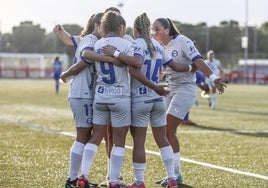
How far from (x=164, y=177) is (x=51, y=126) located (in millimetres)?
7794

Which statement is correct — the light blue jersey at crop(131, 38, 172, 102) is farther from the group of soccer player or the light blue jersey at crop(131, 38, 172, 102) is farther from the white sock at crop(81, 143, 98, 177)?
the white sock at crop(81, 143, 98, 177)

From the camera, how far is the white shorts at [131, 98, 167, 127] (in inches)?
306

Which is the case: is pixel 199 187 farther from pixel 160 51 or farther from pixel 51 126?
pixel 51 126

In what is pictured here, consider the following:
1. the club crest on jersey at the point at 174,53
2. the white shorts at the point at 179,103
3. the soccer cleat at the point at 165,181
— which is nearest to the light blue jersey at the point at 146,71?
the club crest on jersey at the point at 174,53

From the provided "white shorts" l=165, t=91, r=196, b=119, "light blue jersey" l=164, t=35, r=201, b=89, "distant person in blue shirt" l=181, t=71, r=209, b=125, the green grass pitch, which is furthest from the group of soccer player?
"distant person in blue shirt" l=181, t=71, r=209, b=125

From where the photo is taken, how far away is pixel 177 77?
29.9ft

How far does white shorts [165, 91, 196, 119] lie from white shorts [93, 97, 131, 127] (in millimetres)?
1370

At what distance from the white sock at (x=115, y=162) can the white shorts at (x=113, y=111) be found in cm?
31

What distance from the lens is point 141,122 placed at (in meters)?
7.86

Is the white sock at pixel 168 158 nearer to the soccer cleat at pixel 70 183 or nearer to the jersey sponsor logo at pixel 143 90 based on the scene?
the jersey sponsor logo at pixel 143 90

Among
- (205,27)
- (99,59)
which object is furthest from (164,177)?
(205,27)

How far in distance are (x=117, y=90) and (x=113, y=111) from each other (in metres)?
0.26

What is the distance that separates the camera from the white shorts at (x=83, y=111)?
799 centimetres

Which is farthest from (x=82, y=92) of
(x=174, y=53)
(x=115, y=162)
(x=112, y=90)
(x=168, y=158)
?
(x=174, y=53)
